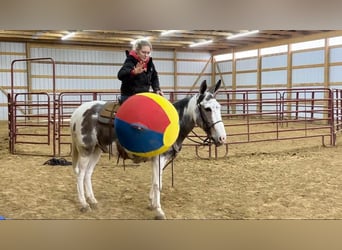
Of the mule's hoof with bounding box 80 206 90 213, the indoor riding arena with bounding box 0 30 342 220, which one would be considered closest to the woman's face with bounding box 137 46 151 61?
the indoor riding arena with bounding box 0 30 342 220

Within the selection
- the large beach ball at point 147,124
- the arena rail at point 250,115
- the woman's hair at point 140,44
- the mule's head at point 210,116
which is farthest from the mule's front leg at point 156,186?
the arena rail at point 250,115

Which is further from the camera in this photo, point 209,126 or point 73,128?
point 73,128

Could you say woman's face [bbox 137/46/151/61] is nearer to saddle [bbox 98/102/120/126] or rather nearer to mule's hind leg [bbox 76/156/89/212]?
saddle [bbox 98/102/120/126]

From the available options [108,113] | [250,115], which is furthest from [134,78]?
[250,115]

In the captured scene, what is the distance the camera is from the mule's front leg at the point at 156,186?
101 inches

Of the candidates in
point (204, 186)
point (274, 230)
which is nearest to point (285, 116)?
point (204, 186)

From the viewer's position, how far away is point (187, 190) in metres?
3.09

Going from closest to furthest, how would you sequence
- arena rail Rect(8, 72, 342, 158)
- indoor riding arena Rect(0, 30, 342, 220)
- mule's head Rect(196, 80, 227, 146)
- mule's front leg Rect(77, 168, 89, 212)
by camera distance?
mule's head Rect(196, 80, 227, 146) → mule's front leg Rect(77, 168, 89, 212) → indoor riding arena Rect(0, 30, 342, 220) → arena rail Rect(8, 72, 342, 158)

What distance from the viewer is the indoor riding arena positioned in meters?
2.81

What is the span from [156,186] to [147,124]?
20.3 inches

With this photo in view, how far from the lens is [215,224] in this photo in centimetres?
271

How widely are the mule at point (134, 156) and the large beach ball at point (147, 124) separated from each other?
0.17m
